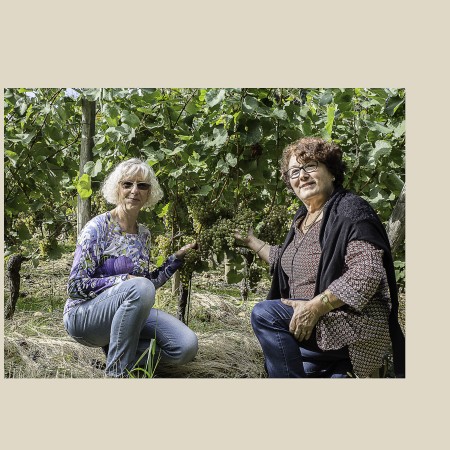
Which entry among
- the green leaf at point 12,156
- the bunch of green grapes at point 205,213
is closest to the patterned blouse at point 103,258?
the bunch of green grapes at point 205,213

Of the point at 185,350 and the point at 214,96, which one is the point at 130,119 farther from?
the point at 185,350

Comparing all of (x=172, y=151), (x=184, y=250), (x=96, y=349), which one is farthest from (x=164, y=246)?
(x=96, y=349)

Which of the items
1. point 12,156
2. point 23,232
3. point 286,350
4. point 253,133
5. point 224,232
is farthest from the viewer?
point 23,232

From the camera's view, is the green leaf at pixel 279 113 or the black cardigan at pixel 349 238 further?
the green leaf at pixel 279 113

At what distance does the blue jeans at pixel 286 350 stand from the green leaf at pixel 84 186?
55.5 inches

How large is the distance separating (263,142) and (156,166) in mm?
687

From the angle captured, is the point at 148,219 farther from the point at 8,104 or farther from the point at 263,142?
the point at 8,104

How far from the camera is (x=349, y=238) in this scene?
253 centimetres

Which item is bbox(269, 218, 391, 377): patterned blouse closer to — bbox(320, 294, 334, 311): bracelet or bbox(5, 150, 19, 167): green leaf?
bbox(320, 294, 334, 311): bracelet

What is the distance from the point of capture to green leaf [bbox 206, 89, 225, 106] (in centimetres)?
299

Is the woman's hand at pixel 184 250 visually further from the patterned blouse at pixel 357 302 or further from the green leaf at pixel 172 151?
the patterned blouse at pixel 357 302

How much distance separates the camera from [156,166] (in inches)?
136

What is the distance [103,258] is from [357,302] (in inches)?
52.2

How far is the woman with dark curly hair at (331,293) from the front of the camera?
2502 mm
